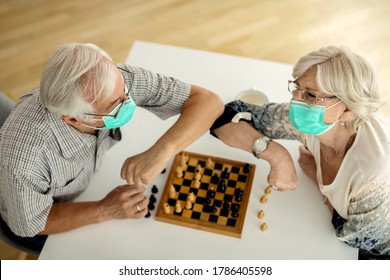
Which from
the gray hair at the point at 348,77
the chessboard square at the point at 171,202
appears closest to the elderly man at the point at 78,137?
the chessboard square at the point at 171,202

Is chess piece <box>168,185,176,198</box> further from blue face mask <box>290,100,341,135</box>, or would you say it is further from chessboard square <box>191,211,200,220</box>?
blue face mask <box>290,100,341,135</box>

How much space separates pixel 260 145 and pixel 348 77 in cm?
46

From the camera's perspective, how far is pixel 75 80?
1436mm

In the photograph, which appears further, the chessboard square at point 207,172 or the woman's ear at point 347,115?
the chessboard square at point 207,172

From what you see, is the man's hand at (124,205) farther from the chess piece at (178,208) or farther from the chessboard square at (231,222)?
the chessboard square at (231,222)

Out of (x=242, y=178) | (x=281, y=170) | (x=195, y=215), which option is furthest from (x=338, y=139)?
(x=195, y=215)

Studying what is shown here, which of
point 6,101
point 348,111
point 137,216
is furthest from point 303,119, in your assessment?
point 6,101

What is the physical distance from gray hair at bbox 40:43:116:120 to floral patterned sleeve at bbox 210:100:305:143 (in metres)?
0.55

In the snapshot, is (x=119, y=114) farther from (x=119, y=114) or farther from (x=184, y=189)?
(x=184, y=189)

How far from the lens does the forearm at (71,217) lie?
163 cm

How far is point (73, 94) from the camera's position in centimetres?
144

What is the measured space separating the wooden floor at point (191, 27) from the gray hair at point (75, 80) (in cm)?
202

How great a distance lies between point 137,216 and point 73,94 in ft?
1.69
